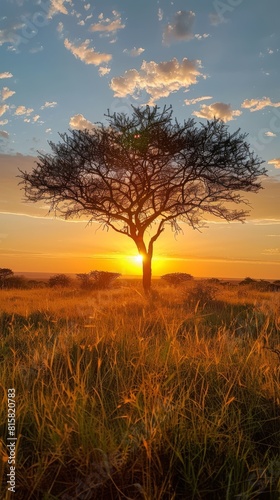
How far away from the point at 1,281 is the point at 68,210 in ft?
25.9

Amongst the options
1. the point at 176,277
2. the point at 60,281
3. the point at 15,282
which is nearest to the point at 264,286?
the point at 176,277

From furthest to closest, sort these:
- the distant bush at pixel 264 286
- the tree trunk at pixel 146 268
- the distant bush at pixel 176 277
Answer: the distant bush at pixel 176 277 → the distant bush at pixel 264 286 → the tree trunk at pixel 146 268

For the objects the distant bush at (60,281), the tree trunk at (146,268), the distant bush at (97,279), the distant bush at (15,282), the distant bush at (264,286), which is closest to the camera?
the tree trunk at (146,268)

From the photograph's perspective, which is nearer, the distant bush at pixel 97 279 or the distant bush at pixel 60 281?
the distant bush at pixel 97 279

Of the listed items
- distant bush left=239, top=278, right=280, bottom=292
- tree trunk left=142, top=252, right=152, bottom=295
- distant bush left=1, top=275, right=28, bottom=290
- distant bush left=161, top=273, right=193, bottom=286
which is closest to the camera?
tree trunk left=142, top=252, right=152, bottom=295

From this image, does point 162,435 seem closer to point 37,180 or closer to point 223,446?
point 223,446

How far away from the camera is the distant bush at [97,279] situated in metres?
28.2

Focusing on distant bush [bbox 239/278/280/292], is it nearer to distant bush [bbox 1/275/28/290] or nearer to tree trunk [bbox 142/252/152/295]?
tree trunk [bbox 142/252/152/295]

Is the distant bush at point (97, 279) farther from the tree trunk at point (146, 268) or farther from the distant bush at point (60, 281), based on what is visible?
the tree trunk at point (146, 268)

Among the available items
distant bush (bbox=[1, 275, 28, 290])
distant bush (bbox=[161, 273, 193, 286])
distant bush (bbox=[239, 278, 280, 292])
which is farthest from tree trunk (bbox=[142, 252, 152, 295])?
distant bush (bbox=[161, 273, 193, 286])

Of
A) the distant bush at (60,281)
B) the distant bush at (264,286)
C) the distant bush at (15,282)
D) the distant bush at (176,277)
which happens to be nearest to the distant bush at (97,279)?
the distant bush at (60,281)

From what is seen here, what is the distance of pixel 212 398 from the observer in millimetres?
4027

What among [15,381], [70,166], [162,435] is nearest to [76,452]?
[162,435]

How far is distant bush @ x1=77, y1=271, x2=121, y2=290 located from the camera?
28233mm
